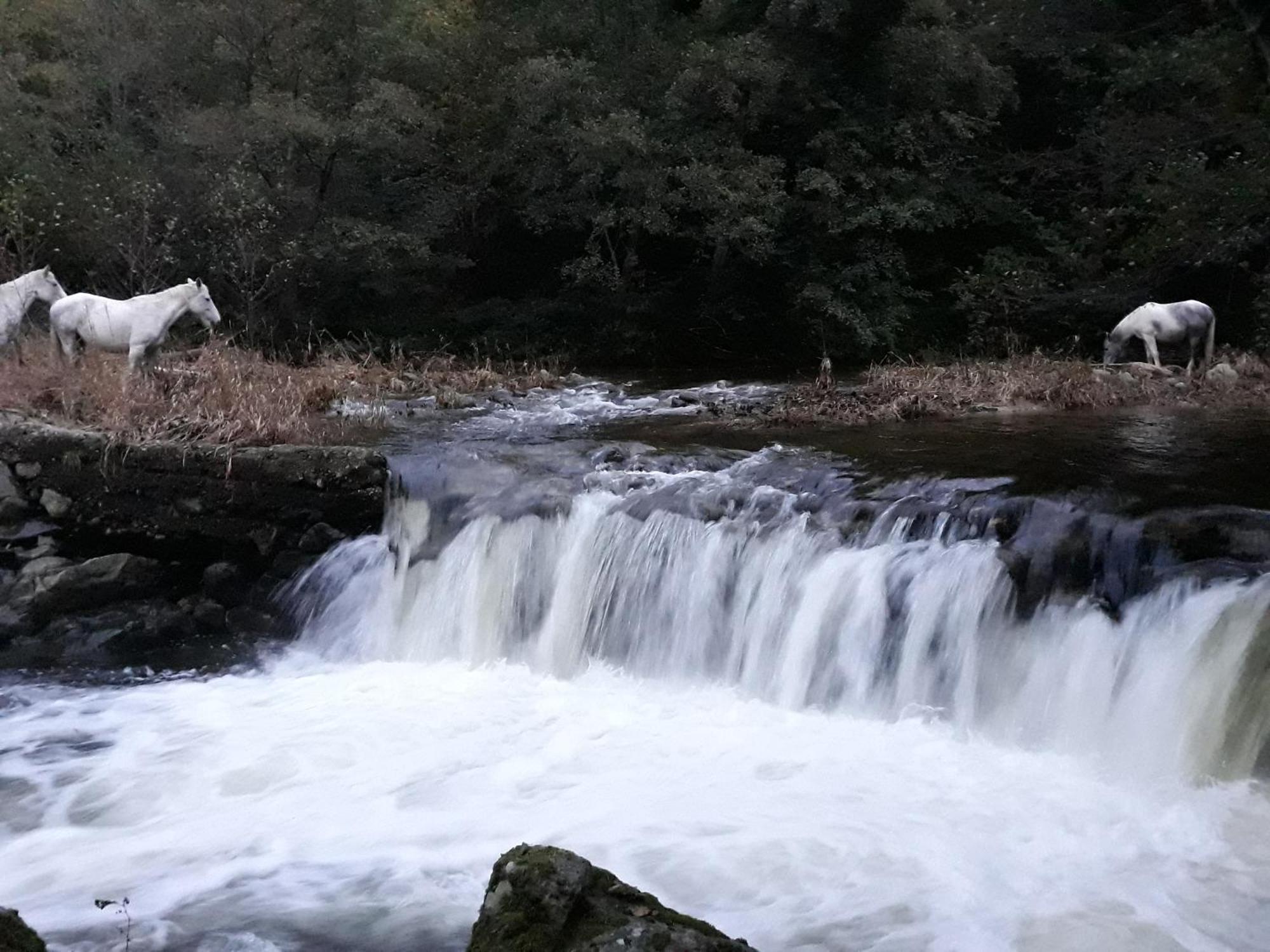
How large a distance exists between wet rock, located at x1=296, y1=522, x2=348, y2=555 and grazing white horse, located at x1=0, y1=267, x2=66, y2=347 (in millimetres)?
4718

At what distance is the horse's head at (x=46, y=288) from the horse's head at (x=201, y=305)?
1.39 meters

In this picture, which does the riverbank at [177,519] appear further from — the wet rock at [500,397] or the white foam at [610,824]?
the wet rock at [500,397]

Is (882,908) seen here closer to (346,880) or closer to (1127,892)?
(1127,892)

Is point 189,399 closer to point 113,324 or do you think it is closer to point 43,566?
point 43,566

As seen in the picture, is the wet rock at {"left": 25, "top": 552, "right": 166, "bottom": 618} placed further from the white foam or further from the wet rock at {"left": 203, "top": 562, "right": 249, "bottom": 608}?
the white foam

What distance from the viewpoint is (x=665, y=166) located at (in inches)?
706

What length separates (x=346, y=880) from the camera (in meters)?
4.92

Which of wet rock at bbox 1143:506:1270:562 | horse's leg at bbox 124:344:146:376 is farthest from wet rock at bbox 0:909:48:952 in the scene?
horse's leg at bbox 124:344:146:376

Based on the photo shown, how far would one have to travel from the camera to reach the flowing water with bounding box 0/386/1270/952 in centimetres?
470

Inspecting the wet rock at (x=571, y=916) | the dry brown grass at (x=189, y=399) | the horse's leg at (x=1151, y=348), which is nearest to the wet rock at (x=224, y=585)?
the dry brown grass at (x=189, y=399)

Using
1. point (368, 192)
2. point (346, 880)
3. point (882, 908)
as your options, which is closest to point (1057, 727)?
point (882, 908)

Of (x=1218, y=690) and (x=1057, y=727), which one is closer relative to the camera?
(x=1218, y=690)

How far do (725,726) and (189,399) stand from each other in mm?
5512

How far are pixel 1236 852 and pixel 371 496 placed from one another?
20.7 feet
